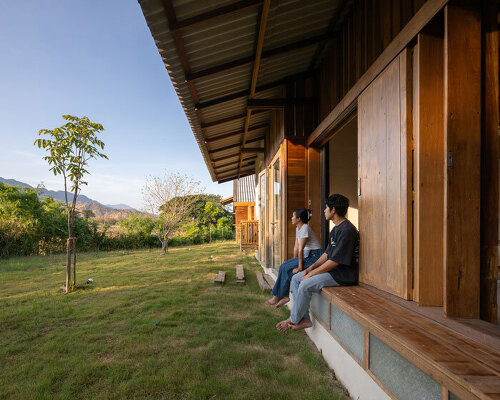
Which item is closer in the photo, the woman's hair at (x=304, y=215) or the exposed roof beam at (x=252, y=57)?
the exposed roof beam at (x=252, y=57)

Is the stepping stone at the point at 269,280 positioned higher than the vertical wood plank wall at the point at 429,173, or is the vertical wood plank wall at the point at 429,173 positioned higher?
the vertical wood plank wall at the point at 429,173

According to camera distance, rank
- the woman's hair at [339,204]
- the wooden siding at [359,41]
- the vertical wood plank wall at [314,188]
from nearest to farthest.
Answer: the wooden siding at [359,41] → the woman's hair at [339,204] → the vertical wood plank wall at [314,188]

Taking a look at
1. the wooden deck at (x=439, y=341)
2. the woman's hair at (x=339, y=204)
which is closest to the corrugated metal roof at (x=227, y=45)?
the woman's hair at (x=339, y=204)

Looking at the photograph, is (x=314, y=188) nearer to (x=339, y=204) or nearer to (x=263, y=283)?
(x=339, y=204)

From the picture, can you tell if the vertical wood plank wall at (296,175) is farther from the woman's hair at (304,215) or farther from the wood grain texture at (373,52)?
the woman's hair at (304,215)

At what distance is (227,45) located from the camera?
2938 mm

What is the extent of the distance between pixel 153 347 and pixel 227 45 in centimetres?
317

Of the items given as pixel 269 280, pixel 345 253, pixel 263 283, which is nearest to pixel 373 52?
pixel 345 253

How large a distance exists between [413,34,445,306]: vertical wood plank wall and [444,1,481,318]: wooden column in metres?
0.23

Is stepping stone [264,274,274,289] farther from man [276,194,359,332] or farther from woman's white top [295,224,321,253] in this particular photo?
man [276,194,359,332]

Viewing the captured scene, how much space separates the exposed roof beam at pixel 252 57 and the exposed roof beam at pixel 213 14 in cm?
84

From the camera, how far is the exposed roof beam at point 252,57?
316 cm


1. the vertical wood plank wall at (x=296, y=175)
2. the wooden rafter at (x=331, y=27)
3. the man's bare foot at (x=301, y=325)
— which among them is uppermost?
A: the wooden rafter at (x=331, y=27)

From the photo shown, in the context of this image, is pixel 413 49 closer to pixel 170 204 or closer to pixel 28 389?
pixel 28 389
